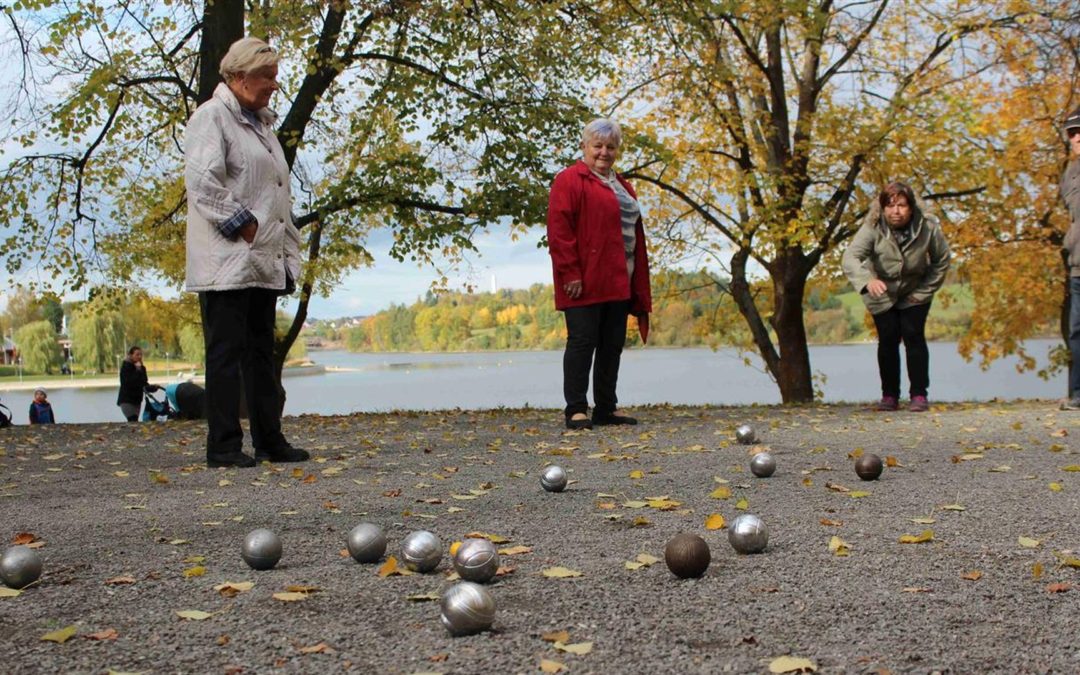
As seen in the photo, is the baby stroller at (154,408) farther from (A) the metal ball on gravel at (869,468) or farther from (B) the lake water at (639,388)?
Answer: (A) the metal ball on gravel at (869,468)

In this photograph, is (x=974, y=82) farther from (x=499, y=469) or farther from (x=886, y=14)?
(x=499, y=469)

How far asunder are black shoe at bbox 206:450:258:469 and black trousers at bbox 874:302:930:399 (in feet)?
18.8

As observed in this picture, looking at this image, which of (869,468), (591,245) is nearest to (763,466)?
(869,468)

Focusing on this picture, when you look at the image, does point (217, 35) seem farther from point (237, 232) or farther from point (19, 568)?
point (19, 568)

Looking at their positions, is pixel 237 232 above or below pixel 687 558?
above

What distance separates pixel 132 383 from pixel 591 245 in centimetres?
1564

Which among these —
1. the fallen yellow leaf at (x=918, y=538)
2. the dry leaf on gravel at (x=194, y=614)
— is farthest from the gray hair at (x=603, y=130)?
the dry leaf on gravel at (x=194, y=614)

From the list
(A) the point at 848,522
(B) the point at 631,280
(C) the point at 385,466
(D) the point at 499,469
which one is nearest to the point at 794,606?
(A) the point at 848,522

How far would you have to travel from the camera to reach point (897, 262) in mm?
9703

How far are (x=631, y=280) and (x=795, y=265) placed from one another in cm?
1276

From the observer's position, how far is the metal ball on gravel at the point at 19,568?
3619 millimetres

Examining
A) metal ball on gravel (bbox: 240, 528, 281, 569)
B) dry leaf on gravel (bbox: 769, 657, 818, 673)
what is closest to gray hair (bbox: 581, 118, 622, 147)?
metal ball on gravel (bbox: 240, 528, 281, 569)

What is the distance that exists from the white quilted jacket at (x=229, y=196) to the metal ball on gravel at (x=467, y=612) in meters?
3.90

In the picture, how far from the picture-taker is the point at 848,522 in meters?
4.47
